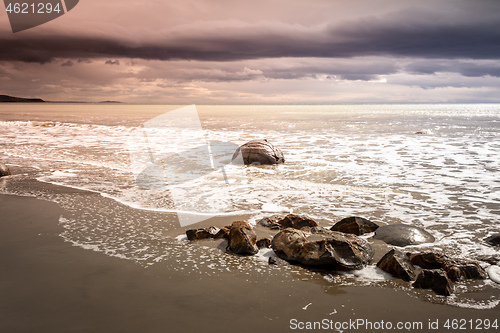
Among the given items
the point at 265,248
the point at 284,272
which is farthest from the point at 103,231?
the point at 284,272

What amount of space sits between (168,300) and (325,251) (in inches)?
64.5

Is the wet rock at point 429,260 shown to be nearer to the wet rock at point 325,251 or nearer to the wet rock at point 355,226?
the wet rock at point 325,251

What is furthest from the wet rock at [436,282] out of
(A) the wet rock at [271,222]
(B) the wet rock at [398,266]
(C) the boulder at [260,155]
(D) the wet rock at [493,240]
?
(C) the boulder at [260,155]

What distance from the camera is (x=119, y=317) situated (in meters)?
2.79

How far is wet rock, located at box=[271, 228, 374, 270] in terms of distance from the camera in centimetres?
366

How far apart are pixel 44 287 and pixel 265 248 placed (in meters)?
2.31

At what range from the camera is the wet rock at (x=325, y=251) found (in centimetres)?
366

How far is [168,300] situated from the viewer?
120 inches

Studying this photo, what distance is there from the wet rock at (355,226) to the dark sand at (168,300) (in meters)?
1.47

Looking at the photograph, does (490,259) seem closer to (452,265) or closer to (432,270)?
(452,265)

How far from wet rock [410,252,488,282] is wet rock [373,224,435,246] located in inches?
23.6

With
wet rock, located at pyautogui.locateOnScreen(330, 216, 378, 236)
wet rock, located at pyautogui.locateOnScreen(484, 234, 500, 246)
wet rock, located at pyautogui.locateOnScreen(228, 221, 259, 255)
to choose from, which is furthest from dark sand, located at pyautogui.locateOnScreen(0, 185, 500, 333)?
wet rock, located at pyautogui.locateOnScreen(484, 234, 500, 246)

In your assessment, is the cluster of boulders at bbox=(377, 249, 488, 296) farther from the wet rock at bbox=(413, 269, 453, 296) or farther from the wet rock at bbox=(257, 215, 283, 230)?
the wet rock at bbox=(257, 215, 283, 230)

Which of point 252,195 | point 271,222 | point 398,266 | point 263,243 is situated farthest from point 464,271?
point 252,195
